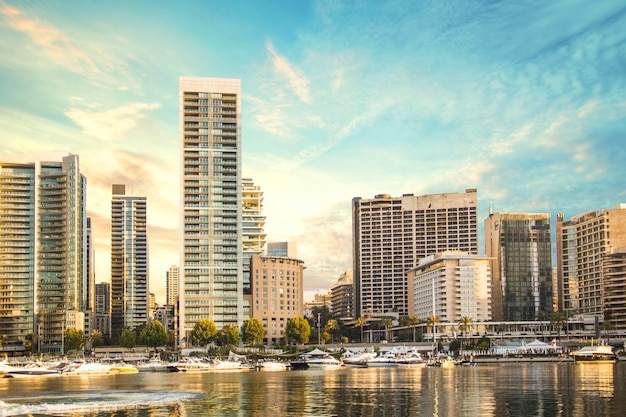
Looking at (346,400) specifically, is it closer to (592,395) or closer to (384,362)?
(592,395)

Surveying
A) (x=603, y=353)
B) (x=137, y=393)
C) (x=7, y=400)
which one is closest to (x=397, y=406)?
(x=137, y=393)

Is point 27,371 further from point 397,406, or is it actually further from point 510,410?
point 510,410

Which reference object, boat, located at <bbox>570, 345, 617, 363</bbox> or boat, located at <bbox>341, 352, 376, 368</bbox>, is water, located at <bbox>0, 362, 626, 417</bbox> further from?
boat, located at <bbox>570, 345, 617, 363</bbox>

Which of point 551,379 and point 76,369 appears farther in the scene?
point 76,369

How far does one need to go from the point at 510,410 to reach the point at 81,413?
3719cm

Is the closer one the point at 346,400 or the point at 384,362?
the point at 346,400

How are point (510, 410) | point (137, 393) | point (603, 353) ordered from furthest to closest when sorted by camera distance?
point (603, 353)
point (137, 393)
point (510, 410)

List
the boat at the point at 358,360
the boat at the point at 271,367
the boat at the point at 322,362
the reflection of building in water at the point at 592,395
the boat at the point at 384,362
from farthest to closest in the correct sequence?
the boat at the point at 358,360
the boat at the point at 384,362
the boat at the point at 322,362
the boat at the point at 271,367
the reflection of building in water at the point at 592,395

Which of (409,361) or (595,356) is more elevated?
(595,356)

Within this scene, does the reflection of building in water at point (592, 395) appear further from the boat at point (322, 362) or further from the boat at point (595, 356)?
the boat at point (595, 356)

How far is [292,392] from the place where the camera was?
87.9 metres

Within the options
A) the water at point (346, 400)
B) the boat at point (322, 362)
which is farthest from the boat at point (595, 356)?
the water at point (346, 400)

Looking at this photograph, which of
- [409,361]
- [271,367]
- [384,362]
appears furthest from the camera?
[384,362]

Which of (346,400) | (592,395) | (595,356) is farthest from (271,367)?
(592,395)
